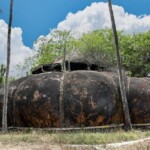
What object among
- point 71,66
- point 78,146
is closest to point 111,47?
point 71,66

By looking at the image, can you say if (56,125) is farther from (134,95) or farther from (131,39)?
(131,39)

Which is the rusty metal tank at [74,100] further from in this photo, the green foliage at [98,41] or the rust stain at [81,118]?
the green foliage at [98,41]

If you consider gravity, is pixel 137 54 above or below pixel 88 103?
above

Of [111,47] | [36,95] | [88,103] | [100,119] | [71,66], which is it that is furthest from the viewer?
[111,47]

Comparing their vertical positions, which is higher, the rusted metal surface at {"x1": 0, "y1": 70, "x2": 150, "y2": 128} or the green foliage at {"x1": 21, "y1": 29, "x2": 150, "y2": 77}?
the green foliage at {"x1": 21, "y1": 29, "x2": 150, "y2": 77}

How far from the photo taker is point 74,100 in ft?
56.9

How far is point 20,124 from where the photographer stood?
18.5 meters

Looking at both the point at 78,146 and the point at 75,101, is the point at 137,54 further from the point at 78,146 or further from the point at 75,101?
the point at 78,146

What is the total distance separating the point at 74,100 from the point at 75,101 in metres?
0.06

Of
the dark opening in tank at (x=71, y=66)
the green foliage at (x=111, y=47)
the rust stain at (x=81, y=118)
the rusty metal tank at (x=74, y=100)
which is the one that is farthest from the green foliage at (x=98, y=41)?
the rust stain at (x=81, y=118)

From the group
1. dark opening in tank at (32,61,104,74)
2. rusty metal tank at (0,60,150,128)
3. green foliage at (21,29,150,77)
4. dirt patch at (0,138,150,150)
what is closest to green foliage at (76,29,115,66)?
green foliage at (21,29,150,77)

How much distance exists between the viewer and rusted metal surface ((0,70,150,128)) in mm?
17328

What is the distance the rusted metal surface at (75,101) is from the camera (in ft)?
56.9

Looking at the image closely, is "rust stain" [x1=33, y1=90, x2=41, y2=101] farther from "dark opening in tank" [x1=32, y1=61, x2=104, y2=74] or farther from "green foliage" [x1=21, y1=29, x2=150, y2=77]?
"green foliage" [x1=21, y1=29, x2=150, y2=77]
